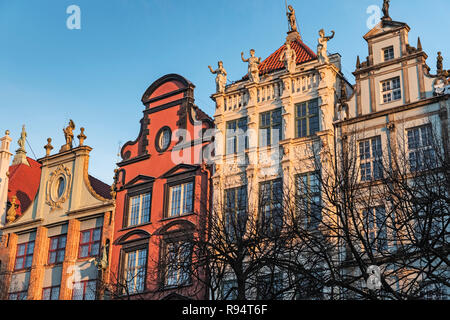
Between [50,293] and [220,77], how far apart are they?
1503 cm

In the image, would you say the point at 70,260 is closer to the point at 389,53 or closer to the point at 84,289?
the point at 84,289

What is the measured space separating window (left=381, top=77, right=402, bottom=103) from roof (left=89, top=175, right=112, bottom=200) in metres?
18.6

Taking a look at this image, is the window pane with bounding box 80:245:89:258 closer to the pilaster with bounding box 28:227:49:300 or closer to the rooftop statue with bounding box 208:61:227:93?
the pilaster with bounding box 28:227:49:300

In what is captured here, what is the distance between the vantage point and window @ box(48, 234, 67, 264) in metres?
38.3

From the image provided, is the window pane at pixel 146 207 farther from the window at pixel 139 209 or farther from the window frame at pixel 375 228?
Result: the window frame at pixel 375 228

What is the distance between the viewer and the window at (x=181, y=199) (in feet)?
113

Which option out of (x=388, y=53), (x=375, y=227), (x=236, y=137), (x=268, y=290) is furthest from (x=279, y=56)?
(x=268, y=290)

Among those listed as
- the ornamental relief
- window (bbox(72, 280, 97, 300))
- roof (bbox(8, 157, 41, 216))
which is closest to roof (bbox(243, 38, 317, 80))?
the ornamental relief

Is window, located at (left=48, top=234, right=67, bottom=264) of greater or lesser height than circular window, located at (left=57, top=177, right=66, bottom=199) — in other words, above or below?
below

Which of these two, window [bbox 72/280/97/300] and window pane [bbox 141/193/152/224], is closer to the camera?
window [bbox 72/280/97/300]

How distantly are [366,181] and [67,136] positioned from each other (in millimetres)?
21192

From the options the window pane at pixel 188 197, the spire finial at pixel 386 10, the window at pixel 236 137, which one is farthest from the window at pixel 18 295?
the spire finial at pixel 386 10

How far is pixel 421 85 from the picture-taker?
29.3 meters

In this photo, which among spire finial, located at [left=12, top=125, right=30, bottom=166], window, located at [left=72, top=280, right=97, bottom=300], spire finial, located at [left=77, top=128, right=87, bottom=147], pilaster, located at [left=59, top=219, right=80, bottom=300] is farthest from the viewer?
spire finial, located at [left=12, top=125, right=30, bottom=166]
